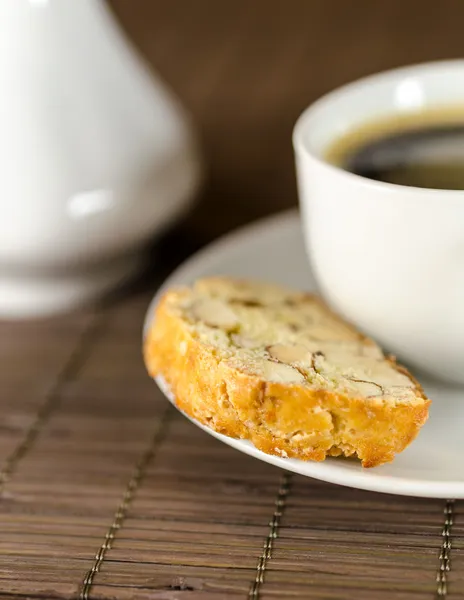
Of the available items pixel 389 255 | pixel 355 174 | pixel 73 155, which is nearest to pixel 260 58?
pixel 73 155

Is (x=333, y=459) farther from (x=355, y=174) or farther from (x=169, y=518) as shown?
(x=355, y=174)

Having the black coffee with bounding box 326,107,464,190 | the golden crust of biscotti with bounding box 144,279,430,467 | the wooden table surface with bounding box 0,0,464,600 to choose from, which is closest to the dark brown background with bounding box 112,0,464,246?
the wooden table surface with bounding box 0,0,464,600

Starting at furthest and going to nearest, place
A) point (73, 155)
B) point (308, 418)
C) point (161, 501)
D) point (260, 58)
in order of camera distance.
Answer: point (260, 58), point (73, 155), point (161, 501), point (308, 418)

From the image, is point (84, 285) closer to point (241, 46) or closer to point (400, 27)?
point (241, 46)

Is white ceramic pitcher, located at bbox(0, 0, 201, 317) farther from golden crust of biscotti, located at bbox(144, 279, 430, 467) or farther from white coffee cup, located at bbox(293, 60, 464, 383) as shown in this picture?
golden crust of biscotti, located at bbox(144, 279, 430, 467)

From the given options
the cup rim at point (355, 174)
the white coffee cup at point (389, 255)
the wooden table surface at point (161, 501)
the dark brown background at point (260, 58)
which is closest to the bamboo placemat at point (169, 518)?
the wooden table surface at point (161, 501)

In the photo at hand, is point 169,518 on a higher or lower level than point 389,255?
lower

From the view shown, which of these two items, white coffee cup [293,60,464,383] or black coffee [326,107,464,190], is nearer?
white coffee cup [293,60,464,383]
